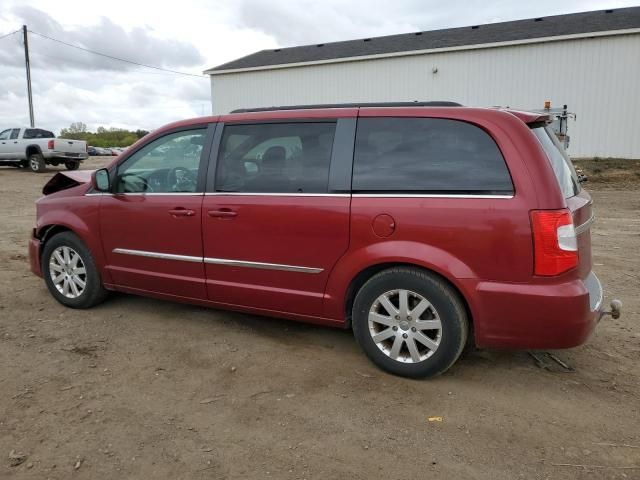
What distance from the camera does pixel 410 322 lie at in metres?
3.27

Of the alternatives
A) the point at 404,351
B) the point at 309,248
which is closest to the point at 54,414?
the point at 309,248

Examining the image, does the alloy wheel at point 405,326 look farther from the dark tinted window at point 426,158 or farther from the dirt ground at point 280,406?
the dark tinted window at point 426,158

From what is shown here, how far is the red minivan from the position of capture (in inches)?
117

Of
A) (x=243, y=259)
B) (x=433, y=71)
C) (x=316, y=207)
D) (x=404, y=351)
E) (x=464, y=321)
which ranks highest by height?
(x=433, y=71)

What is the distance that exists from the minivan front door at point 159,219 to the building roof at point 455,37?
65.0ft

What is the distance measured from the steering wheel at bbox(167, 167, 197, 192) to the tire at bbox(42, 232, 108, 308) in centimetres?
111

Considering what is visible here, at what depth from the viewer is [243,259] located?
3.79m

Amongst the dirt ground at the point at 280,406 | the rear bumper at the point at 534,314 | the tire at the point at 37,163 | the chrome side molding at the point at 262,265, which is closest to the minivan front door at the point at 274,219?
the chrome side molding at the point at 262,265

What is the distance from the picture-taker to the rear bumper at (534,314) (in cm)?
292

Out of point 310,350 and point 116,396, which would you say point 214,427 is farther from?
point 310,350

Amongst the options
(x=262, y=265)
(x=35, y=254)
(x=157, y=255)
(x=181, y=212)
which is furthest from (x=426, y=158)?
(x=35, y=254)

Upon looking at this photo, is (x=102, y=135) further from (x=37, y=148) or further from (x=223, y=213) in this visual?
(x=223, y=213)

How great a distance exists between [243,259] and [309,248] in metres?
0.57

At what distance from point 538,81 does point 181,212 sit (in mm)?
19904
